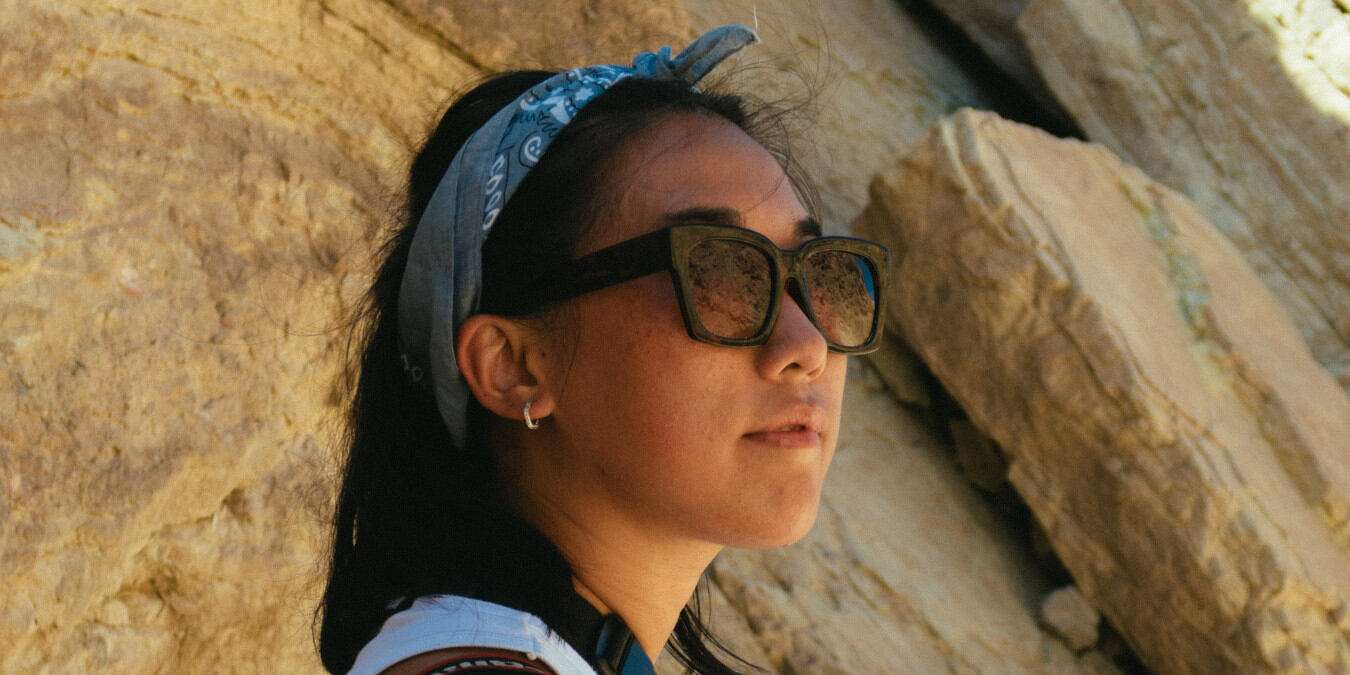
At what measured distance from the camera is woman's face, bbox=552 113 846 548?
4.96 ft

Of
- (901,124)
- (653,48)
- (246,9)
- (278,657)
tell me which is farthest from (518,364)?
(901,124)

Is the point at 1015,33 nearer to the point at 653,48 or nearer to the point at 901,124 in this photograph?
the point at 901,124

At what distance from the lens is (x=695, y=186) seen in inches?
63.6

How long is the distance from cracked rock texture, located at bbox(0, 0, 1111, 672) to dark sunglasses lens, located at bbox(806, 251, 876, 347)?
2.48 feet

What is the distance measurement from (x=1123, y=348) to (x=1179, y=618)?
0.84 m

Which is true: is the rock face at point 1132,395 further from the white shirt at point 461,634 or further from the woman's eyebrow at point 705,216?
the white shirt at point 461,634

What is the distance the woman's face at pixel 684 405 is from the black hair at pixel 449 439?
9 cm

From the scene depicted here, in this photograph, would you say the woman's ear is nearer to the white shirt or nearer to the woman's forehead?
the woman's forehead

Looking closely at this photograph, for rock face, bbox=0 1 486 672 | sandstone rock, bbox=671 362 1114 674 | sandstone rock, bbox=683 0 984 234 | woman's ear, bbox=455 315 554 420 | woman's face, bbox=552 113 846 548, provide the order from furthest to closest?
sandstone rock, bbox=683 0 984 234
sandstone rock, bbox=671 362 1114 674
rock face, bbox=0 1 486 672
woman's ear, bbox=455 315 554 420
woman's face, bbox=552 113 846 548

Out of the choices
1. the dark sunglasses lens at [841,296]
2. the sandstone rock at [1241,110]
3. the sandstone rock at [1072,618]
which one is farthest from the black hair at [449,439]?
the sandstone rock at [1241,110]

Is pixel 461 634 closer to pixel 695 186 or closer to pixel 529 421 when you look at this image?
pixel 529 421

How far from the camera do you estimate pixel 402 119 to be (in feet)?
11.0

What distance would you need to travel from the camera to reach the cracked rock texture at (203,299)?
238 cm

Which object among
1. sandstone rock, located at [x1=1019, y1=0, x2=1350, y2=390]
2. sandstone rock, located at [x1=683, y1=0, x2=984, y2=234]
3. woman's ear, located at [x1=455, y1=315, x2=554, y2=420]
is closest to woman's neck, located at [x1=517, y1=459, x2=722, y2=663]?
woman's ear, located at [x1=455, y1=315, x2=554, y2=420]
